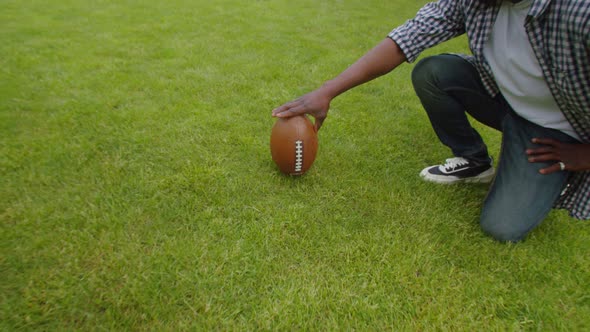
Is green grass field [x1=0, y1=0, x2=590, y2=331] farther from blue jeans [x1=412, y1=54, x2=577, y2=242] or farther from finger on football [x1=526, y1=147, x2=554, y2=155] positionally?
finger on football [x1=526, y1=147, x2=554, y2=155]

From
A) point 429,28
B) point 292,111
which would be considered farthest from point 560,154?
point 292,111

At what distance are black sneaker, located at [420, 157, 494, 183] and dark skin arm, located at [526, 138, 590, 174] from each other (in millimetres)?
562

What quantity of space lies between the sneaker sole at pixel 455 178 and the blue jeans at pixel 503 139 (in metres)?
0.12

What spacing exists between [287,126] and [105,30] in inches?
185

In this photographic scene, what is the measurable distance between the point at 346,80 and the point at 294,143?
506mm

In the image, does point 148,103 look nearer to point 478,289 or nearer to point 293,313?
point 293,313

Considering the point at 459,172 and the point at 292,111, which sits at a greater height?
the point at 292,111

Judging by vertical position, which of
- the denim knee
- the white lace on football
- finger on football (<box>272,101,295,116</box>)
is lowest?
the white lace on football

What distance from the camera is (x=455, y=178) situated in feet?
8.90

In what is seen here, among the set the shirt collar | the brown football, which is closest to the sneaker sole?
the brown football

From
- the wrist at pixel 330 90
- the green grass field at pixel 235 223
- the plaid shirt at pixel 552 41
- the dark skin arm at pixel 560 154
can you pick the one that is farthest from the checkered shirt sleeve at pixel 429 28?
the green grass field at pixel 235 223

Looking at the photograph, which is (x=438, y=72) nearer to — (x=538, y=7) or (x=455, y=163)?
(x=455, y=163)

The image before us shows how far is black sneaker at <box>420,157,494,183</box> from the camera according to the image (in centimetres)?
271

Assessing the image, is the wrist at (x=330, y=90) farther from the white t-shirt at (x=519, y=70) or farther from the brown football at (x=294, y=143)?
the white t-shirt at (x=519, y=70)
